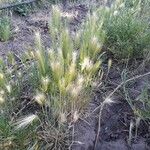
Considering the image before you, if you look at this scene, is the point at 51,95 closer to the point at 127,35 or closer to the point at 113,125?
the point at 113,125

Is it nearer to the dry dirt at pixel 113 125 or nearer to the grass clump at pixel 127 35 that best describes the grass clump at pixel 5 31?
the grass clump at pixel 127 35

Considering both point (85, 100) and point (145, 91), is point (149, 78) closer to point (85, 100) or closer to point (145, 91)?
point (145, 91)

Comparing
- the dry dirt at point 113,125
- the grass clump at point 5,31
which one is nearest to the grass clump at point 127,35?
the dry dirt at point 113,125

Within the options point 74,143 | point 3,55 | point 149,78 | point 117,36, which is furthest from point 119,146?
point 3,55

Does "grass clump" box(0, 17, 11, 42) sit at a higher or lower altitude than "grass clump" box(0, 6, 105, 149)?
lower

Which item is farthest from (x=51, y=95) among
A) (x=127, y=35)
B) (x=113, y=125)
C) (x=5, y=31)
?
(x=5, y=31)

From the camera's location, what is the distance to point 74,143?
7.58 ft

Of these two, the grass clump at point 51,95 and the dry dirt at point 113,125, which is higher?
the grass clump at point 51,95

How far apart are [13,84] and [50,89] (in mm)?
348

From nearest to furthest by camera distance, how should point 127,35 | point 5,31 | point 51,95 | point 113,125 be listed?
point 51,95, point 113,125, point 127,35, point 5,31

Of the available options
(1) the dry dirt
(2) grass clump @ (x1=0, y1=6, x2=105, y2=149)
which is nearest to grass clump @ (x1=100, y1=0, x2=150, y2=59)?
(1) the dry dirt

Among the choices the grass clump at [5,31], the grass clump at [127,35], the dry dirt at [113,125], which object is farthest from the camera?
the grass clump at [5,31]

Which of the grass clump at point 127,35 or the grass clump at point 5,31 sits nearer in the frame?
the grass clump at point 127,35

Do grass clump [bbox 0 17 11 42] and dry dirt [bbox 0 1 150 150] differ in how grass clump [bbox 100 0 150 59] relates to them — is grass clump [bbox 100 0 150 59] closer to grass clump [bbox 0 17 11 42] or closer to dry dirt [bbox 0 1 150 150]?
dry dirt [bbox 0 1 150 150]
